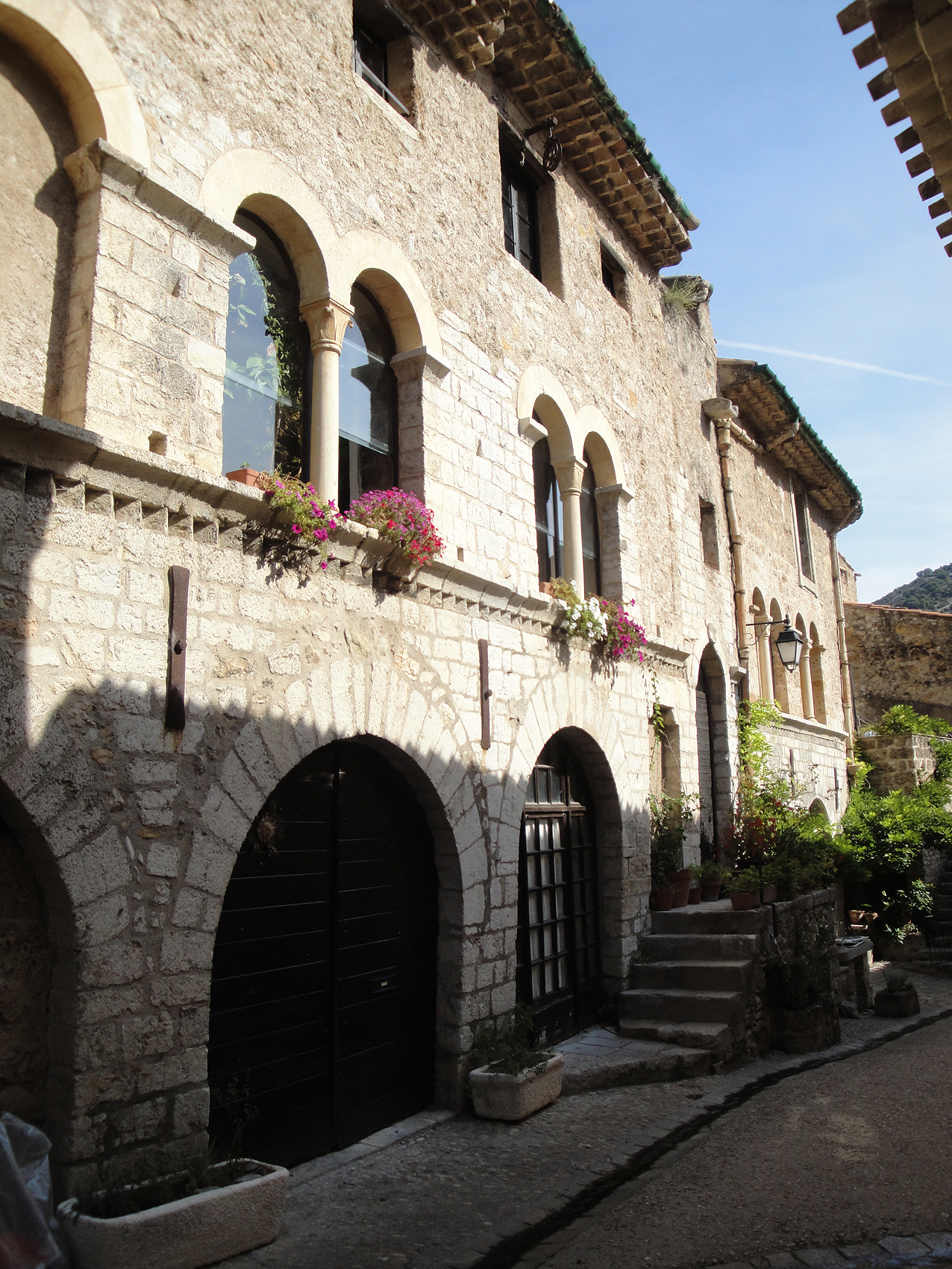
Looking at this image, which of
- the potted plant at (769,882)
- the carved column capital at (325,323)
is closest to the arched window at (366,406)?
the carved column capital at (325,323)

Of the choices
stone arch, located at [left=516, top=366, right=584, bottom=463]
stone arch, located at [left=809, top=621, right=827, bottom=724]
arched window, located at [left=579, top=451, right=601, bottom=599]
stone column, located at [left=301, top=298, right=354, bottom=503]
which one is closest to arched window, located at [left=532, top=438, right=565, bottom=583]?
stone arch, located at [left=516, top=366, right=584, bottom=463]

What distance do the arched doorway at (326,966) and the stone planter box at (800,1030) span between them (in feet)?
11.2

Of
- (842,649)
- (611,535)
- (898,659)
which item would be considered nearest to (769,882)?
(611,535)

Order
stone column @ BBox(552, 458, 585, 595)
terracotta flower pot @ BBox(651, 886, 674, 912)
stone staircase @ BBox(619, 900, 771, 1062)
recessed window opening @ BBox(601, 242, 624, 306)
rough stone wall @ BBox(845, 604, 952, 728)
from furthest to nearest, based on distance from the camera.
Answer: rough stone wall @ BBox(845, 604, 952, 728) < recessed window opening @ BBox(601, 242, 624, 306) < terracotta flower pot @ BBox(651, 886, 674, 912) < stone column @ BBox(552, 458, 585, 595) < stone staircase @ BBox(619, 900, 771, 1062)

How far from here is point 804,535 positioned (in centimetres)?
1703

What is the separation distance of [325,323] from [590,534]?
3938 millimetres

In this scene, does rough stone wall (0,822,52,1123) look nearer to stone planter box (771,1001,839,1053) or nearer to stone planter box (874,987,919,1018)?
stone planter box (771,1001,839,1053)

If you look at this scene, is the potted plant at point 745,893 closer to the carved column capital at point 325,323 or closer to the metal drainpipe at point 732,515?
the metal drainpipe at point 732,515

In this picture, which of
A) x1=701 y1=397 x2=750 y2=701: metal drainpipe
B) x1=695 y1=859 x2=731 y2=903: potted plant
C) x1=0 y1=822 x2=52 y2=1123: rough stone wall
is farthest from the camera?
x1=701 y1=397 x2=750 y2=701: metal drainpipe

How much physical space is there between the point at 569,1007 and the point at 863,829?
8996mm

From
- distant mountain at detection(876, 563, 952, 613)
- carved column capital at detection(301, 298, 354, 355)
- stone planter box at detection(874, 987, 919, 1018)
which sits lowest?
stone planter box at detection(874, 987, 919, 1018)

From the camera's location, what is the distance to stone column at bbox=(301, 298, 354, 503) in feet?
16.5

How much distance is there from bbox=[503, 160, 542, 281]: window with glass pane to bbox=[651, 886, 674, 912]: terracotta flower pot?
554 cm

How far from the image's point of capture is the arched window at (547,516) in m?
7.61
